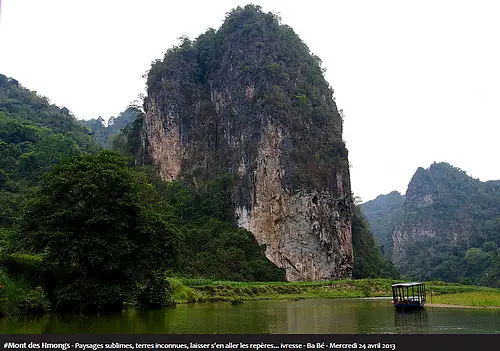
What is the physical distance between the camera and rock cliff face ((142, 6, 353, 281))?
165 feet

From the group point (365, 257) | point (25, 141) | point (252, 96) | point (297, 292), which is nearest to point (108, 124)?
point (25, 141)

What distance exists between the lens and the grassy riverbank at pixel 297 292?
87.9 ft

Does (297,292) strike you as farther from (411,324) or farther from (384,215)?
(384,215)

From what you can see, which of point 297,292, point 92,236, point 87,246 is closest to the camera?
point 87,246

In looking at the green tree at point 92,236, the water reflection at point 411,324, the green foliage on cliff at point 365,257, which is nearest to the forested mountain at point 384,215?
the green foliage on cliff at point 365,257

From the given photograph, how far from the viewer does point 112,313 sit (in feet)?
62.1

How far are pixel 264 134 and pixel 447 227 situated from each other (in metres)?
61.4

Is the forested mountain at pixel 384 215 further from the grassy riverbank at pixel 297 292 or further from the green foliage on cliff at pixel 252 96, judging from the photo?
the grassy riverbank at pixel 297 292

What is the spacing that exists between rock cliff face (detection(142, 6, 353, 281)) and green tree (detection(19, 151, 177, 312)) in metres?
29.6

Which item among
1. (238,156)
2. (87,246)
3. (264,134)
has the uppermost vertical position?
(264,134)

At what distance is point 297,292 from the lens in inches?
1455

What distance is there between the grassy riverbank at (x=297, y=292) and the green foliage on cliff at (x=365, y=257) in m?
12.3

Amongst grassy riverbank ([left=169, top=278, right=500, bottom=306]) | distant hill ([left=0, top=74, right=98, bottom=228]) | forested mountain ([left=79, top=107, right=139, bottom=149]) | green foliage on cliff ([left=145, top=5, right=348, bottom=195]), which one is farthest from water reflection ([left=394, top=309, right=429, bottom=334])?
forested mountain ([left=79, top=107, right=139, bottom=149])

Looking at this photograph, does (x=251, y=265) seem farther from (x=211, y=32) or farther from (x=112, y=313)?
(x=211, y=32)
